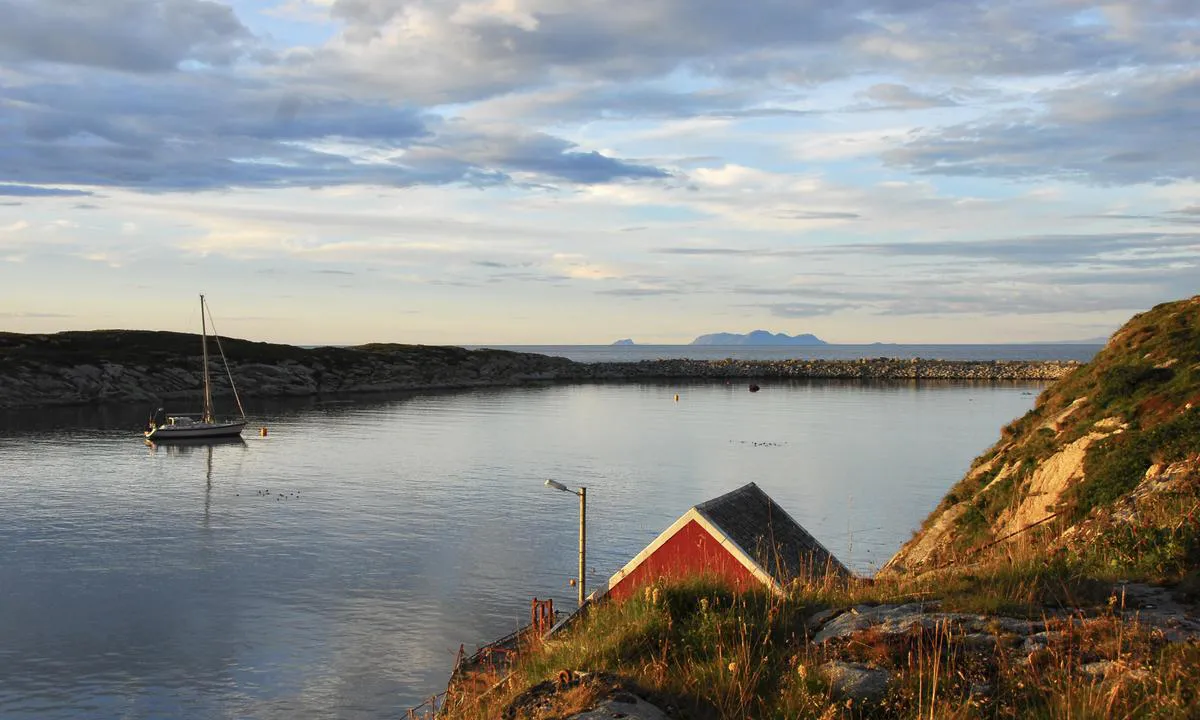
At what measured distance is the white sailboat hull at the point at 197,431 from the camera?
3593 inches

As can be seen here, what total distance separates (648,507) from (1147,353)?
3167 cm

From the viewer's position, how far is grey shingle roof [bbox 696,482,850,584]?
2739cm

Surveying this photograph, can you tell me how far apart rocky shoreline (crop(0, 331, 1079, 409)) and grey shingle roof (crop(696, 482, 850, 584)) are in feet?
254

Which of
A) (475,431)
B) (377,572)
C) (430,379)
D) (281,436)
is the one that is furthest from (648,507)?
(430,379)

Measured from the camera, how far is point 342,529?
52.0m

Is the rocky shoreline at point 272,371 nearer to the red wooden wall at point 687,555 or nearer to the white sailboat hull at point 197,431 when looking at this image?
the white sailboat hull at point 197,431

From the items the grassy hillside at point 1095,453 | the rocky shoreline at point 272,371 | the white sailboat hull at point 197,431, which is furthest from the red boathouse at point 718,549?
the rocky shoreline at point 272,371

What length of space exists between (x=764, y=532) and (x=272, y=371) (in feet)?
449

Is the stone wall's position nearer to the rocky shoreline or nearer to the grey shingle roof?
the rocky shoreline

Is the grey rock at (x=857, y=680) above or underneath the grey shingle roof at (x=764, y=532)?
above

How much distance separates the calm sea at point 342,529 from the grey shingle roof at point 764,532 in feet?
20.7

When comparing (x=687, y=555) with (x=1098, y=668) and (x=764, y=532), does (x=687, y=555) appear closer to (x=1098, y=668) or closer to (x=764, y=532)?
(x=764, y=532)

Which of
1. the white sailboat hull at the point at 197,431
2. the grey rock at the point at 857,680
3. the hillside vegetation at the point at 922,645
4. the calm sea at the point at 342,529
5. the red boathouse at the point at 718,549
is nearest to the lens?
the hillside vegetation at the point at 922,645

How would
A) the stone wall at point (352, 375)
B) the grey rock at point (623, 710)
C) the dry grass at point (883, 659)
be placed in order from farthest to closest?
the stone wall at point (352, 375) < the grey rock at point (623, 710) < the dry grass at point (883, 659)
